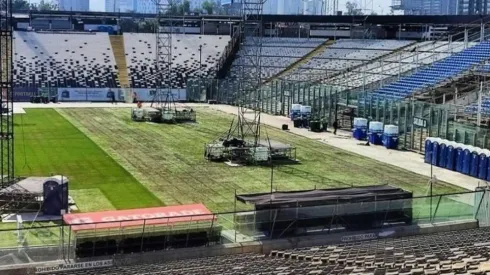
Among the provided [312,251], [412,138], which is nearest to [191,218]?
[312,251]

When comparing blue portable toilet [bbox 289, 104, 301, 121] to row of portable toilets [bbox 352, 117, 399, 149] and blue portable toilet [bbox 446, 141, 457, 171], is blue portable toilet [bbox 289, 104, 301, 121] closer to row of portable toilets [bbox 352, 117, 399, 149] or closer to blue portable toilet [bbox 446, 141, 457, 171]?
row of portable toilets [bbox 352, 117, 399, 149]

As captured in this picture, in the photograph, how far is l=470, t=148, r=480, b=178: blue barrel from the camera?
3441 centimetres

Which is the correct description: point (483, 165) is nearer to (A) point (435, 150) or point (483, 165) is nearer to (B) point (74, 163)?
(A) point (435, 150)

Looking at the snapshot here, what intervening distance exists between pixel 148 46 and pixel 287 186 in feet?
180

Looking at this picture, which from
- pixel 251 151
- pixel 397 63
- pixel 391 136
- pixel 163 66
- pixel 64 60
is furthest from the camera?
pixel 163 66

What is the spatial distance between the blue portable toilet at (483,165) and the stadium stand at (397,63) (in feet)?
78.2

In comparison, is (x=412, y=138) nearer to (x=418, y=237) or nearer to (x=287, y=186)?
(x=287, y=186)

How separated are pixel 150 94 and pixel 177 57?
399 inches

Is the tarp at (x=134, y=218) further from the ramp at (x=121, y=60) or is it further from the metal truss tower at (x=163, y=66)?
the ramp at (x=121, y=60)

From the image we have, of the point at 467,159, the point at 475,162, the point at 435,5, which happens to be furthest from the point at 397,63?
the point at 435,5

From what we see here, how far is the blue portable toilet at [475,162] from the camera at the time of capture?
3441 cm

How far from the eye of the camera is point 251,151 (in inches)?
1474

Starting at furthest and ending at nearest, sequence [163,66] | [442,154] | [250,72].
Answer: [163,66]
[250,72]
[442,154]

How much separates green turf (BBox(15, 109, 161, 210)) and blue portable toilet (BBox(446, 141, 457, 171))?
1584 centimetres
